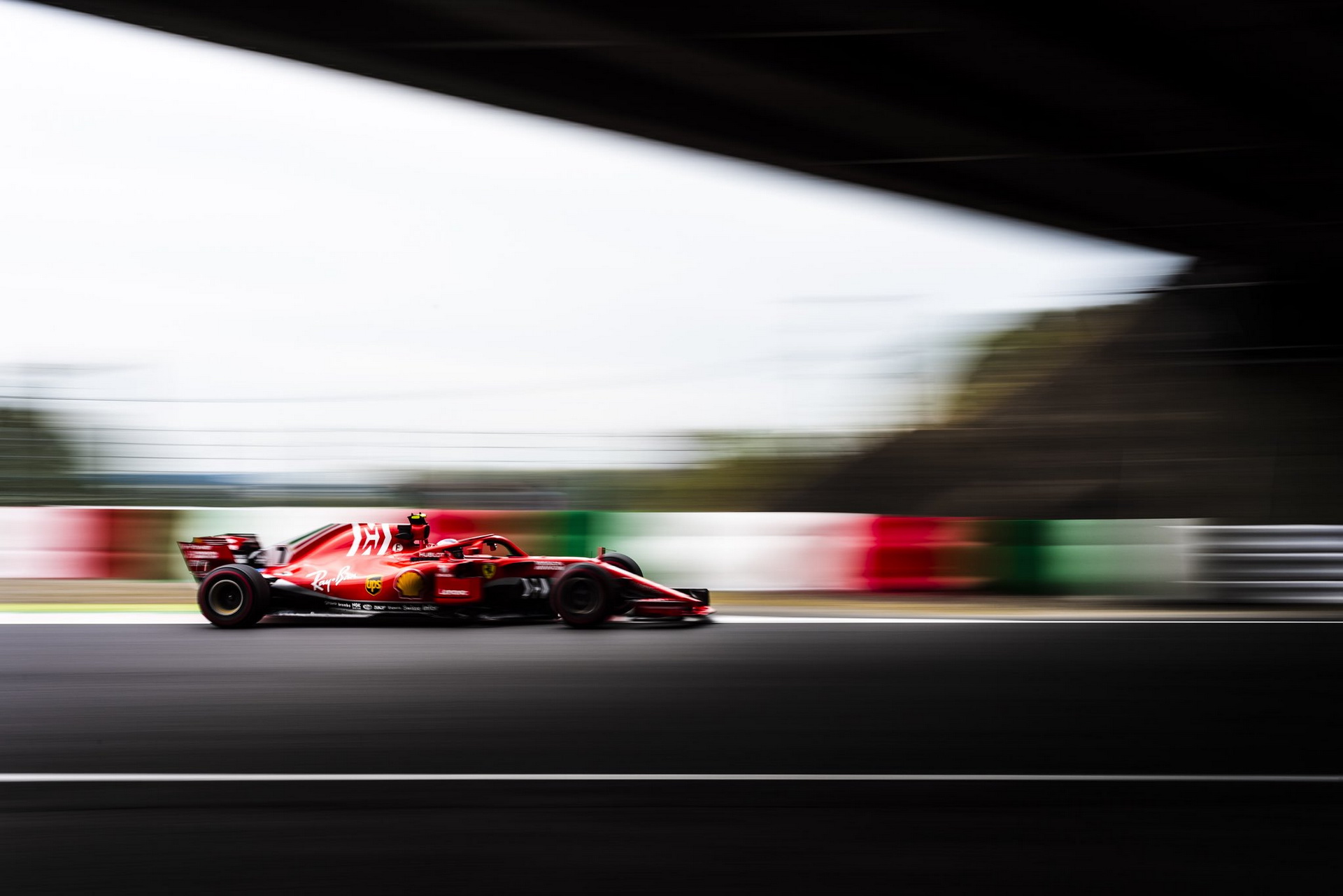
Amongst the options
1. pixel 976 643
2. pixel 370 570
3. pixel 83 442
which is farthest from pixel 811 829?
pixel 83 442

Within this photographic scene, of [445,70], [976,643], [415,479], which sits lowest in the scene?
[976,643]

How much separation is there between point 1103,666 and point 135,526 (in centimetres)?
978

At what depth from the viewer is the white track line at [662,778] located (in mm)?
4430

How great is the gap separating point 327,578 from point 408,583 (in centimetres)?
64

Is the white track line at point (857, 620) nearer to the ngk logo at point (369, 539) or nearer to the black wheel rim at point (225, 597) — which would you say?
the black wheel rim at point (225, 597)

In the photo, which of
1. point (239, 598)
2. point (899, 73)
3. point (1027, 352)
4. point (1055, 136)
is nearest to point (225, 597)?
point (239, 598)

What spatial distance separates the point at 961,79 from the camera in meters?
10.4

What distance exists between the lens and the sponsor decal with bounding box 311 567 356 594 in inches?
371

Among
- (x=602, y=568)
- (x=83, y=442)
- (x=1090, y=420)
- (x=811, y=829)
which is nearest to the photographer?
(x=811, y=829)

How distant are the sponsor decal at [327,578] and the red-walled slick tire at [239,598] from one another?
1.20 feet

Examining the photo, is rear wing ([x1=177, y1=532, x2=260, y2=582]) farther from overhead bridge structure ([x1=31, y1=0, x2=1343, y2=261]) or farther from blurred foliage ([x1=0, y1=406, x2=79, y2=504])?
blurred foliage ([x1=0, y1=406, x2=79, y2=504])

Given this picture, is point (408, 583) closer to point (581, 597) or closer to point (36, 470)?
point (581, 597)

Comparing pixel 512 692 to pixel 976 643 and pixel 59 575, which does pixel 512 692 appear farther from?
pixel 59 575

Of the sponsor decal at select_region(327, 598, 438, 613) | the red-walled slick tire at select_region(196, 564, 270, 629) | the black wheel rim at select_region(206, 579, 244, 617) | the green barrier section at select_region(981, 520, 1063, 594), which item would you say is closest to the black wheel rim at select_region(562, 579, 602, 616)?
the sponsor decal at select_region(327, 598, 438, 613)
